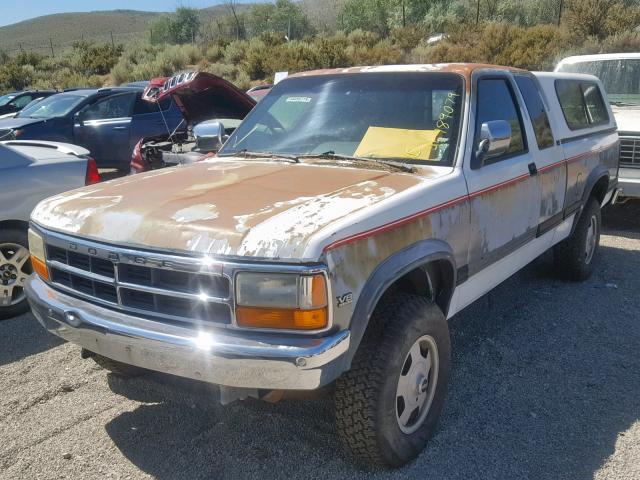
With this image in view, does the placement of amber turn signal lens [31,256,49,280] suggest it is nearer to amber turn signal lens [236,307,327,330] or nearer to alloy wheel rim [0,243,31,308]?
amber turn signal lens [236,307,327,330]

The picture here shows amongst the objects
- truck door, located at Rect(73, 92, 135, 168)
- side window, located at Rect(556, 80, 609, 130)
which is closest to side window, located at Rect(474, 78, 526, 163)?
side window, located at Rect(556, 80, 609, 130)

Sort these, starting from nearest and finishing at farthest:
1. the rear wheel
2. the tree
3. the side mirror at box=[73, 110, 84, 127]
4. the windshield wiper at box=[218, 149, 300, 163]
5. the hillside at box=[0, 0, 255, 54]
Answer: the windshield wiper at box=[218, 149, 300, 163]
the rear wheel
the side mirror at box=[73, 110, 84, 127]
the tree
the hillside at box=[0, 0, 255, 54]

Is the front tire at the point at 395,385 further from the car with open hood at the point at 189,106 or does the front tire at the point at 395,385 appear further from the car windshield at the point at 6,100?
the car windshield at the point at 6,100

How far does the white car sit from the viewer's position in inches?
188

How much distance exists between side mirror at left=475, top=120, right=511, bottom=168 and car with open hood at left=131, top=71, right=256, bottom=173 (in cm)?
291

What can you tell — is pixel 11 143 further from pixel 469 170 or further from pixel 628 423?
pixel 628 423

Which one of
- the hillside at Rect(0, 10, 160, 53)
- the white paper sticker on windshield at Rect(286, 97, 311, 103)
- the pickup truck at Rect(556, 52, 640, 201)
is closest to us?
the white paper sticker on windshield at Rect(286, 97, 311, 103)

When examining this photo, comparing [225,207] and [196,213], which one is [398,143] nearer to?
[225,207]

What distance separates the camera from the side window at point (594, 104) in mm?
5543

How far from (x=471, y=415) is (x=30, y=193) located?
368 centimetres

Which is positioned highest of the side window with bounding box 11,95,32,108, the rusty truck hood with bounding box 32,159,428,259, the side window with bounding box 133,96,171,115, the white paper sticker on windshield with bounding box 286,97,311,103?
the white paper sticker on windshield with bounding box 286,97,311,103

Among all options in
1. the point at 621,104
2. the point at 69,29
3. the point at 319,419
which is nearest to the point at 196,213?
the point at 319,419

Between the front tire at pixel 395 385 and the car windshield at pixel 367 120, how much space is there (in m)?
1.00

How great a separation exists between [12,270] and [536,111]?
410 centimetres
